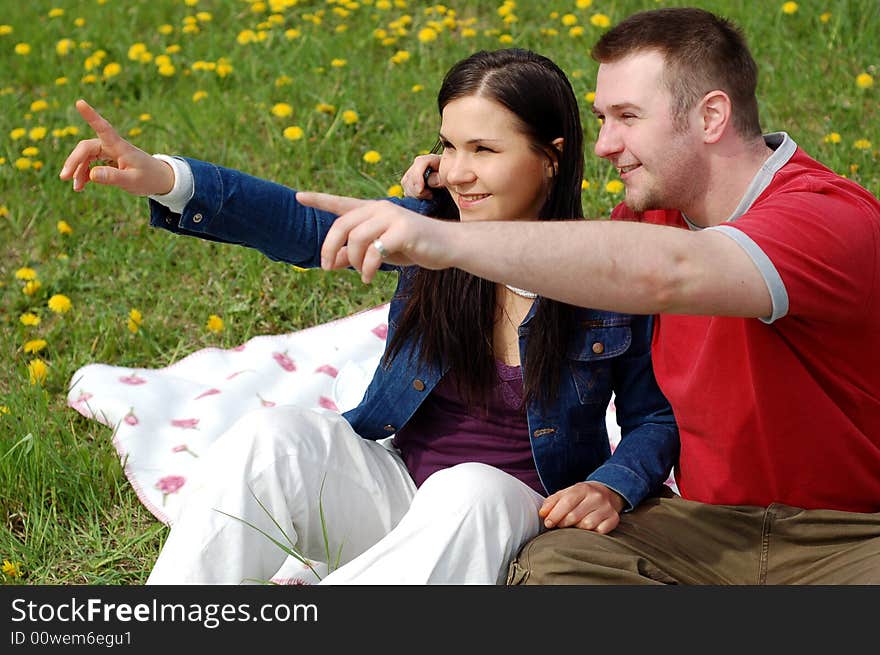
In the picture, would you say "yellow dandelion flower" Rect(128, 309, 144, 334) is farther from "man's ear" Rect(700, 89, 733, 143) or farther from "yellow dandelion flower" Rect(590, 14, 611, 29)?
"yellow dandelion flower" Rect(590, 14, 611, 29)

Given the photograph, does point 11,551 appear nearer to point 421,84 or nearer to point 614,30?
point 614,30

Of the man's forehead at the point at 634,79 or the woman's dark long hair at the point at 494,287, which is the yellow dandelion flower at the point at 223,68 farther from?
the man's forehead at the point at 634,79

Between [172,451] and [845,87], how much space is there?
2689 mm

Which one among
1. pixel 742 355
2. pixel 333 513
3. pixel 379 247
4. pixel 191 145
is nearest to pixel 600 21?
pixel 191 145

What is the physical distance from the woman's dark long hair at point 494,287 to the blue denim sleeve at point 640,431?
0.15m

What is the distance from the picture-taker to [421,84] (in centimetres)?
427

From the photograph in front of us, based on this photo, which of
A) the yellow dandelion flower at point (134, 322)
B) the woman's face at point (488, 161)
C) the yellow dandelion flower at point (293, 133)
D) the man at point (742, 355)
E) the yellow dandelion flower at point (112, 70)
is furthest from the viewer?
the yellow dandelion flower at point (112, 70)

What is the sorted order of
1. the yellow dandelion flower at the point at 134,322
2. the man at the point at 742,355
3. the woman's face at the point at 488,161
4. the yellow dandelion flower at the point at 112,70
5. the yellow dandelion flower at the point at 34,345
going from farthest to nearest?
the yellow dandelion flower at the point at 112,70 → the yellow dandelion flower at the point at 134,322 → the yellow dandelion flower at the point at 34,345 → the woman's face at the point at 488,161 → the man at the point at 742,355

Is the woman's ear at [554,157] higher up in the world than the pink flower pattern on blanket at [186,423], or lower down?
higher up

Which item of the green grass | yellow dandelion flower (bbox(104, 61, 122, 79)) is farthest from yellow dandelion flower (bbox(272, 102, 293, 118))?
yellow dandelion flower (bbox(104, 61, 122, 79))

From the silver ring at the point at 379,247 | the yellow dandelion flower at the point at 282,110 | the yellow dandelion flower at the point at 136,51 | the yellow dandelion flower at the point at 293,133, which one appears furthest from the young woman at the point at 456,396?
the yellow dandelion flower at the point at 136,51

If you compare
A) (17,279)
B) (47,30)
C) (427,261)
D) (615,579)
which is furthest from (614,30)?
(47,30)

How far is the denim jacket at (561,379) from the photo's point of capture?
2176 mm

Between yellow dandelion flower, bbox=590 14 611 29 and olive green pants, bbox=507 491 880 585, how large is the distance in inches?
101
